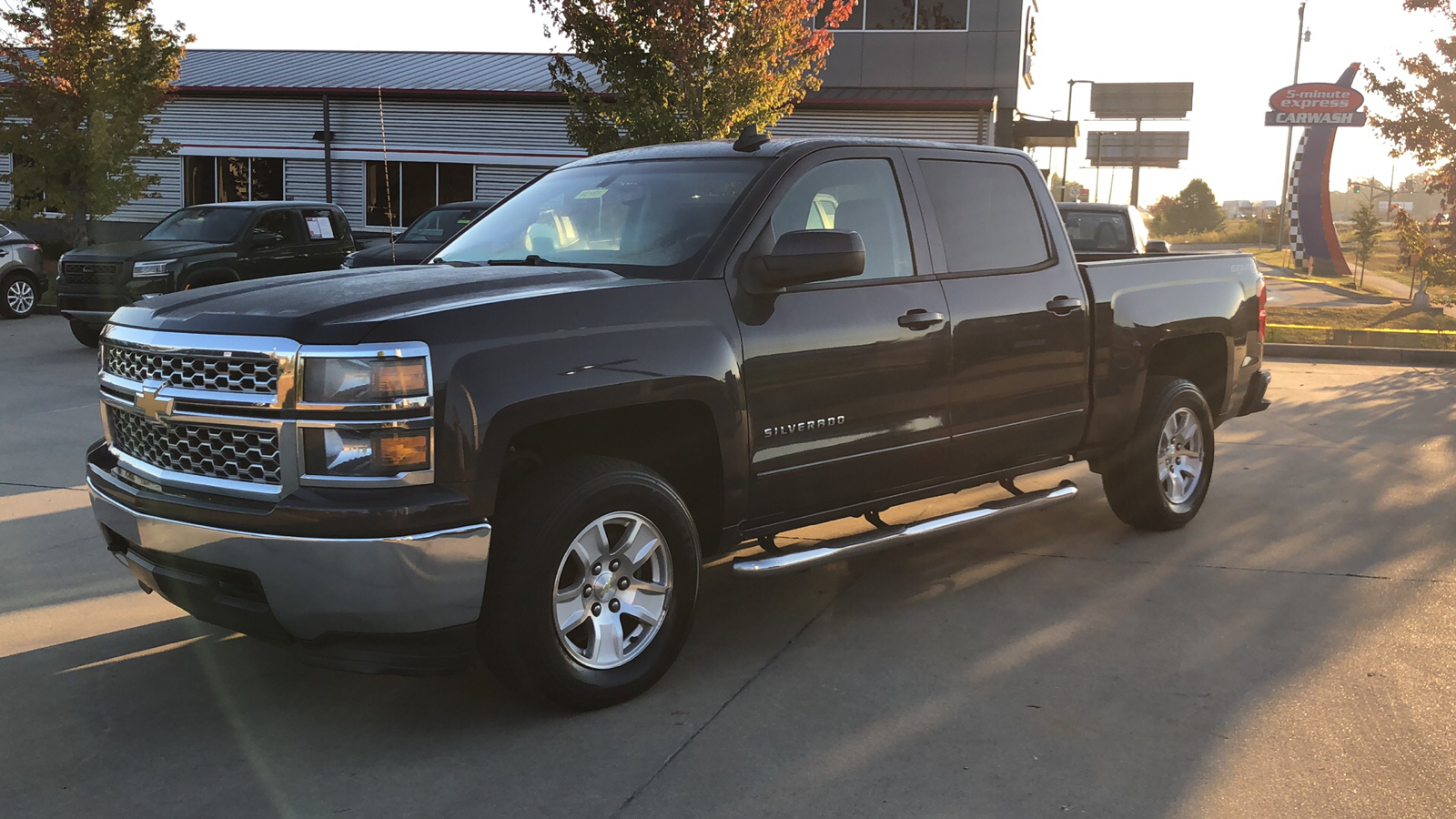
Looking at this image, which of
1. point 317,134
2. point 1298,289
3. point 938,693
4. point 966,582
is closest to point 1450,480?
point 966,582

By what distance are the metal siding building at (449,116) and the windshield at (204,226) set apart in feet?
44.0

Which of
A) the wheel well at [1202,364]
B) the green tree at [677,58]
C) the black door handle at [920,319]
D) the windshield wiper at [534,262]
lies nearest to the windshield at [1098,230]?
the green tree at [677,58]

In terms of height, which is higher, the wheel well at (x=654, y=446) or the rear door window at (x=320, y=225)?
the rear door window at (x=320, y=225)

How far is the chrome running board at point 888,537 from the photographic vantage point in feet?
14.8

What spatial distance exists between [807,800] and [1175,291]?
159 inches

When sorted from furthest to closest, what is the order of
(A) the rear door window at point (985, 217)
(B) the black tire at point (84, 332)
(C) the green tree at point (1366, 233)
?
(C) the green tree at point (1366, 233) < (B) the black tire at point (84, 332) < (A) the rear door window at point (985, 217)

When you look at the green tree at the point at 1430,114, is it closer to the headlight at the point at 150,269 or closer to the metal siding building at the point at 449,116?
the metal siding building at the point at 449,116

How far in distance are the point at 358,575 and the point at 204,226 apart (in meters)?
12.8

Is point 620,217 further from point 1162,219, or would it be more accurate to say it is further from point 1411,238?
point 1162,219

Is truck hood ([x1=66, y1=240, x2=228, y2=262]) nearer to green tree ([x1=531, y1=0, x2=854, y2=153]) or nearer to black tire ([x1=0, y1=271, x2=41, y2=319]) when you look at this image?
black tire ([x1=0, y1=271, x2=41, y2=319])

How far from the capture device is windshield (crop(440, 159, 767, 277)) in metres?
4.64

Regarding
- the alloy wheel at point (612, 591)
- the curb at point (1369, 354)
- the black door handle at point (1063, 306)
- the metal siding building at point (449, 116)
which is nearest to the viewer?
the alloy wheel at point (612, 591)

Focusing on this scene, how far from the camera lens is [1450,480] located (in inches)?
318

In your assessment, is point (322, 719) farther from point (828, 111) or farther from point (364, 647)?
point (828, 111)
